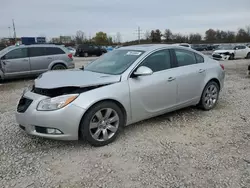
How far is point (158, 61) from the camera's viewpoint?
13.7ft

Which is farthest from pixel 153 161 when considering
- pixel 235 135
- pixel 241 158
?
pixel 235 135

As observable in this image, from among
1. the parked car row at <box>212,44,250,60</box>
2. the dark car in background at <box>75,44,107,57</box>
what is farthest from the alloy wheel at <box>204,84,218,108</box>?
the dark car in background at <box>75,44,107,57</box>

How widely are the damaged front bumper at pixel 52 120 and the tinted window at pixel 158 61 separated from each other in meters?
1.49

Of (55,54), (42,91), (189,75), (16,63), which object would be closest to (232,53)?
(55,54)

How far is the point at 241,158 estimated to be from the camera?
3160 millimetres

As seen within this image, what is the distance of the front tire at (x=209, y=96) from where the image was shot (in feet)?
16.2

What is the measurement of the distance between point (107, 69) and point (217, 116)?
249cm

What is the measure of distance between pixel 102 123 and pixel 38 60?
7.15 metres

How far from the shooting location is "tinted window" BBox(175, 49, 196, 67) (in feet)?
14.8

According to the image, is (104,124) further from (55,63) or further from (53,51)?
(53,51)

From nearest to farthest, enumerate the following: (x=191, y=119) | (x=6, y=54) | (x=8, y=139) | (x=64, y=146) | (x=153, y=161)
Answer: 1. (x=153, y=161)
2. (x=64, y=146)
3. (x=8, y=139)
4. (x=191, y=119)
5. (x=6, y=54)

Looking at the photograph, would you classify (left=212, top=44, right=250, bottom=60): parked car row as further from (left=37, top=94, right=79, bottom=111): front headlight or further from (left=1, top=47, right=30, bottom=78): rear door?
(left=37, top=94, right=79, bottom=111): front headlight

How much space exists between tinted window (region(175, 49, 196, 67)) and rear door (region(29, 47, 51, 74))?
6739mm

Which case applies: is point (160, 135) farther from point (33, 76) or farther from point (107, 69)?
point (33, 76)
